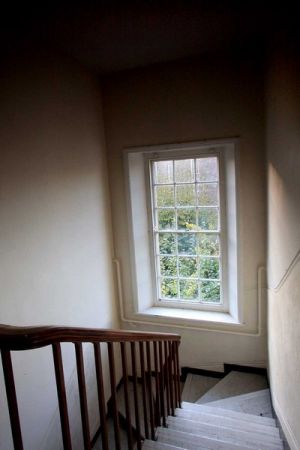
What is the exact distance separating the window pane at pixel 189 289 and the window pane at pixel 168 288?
0.24ft

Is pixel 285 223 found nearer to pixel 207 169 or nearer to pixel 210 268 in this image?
pixel 207 169

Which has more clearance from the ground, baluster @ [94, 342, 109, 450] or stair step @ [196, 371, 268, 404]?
baluster @ [94, 342, 109, 450]

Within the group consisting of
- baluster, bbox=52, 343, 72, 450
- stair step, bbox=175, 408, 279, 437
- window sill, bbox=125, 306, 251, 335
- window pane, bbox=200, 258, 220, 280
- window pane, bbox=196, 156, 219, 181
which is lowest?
stair step, bbox=175, 408, 279, 437

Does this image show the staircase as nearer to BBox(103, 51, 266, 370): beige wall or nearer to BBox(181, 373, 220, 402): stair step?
BBox(181, 373, 220, 402): stair step

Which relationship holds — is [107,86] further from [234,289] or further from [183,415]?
[183,415]

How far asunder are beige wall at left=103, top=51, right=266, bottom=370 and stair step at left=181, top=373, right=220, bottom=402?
0.48 feet

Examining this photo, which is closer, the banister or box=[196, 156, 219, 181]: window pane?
the banister

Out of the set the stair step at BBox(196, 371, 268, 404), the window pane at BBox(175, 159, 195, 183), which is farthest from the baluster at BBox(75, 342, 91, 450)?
the window pane at BBox(175, 159, 195, 183)

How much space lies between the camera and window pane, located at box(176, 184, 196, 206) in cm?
313

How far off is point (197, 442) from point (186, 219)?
6.43 feet

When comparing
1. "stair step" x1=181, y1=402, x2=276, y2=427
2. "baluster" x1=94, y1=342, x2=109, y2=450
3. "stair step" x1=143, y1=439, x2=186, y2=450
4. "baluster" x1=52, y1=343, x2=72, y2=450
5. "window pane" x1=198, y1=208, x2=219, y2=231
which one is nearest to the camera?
"baluster" x1=52, y1=343, x2=72, y2=450

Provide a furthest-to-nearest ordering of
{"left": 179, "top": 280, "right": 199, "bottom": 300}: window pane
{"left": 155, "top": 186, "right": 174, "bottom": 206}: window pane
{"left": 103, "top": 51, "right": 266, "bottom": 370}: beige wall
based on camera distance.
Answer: {"left": 179, "top": 280, "right": 199, "bottom": 300}: window pane
{"left": 155, "top": 186, "right": 174, "bottom": 206}: window pane
{"left": 103, "top": 51, "right": 266, "bottom": 370}: beige wall

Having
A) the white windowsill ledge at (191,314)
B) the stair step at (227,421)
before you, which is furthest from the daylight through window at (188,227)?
the stair step at (227,421)

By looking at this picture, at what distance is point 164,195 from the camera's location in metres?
3.24
